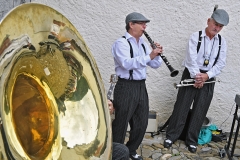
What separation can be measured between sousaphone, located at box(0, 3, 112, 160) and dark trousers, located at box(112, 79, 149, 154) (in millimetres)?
1526

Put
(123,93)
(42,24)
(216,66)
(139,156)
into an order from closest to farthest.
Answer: (42,24)
(123,93)
(139,156)
(216,66)

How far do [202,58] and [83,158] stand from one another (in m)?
2.65

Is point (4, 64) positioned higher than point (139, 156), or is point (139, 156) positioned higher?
point (4, 64)

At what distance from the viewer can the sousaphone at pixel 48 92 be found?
1554mm

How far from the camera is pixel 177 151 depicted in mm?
4605

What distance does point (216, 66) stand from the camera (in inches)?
178

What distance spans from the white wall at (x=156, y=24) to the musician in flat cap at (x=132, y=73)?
1018mm

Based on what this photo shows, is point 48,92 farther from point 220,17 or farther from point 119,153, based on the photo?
point 220,17

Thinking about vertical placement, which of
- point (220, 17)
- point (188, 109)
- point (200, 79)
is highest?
point (220, 17)

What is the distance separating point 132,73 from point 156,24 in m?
A: 1.32

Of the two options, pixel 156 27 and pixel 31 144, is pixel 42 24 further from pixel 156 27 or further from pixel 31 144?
pixel 156 27

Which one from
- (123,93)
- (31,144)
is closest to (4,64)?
(31,144)

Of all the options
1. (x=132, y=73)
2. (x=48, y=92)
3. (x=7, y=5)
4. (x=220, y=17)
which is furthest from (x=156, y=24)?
(x=48, y=92)

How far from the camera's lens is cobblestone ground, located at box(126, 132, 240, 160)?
444cm
